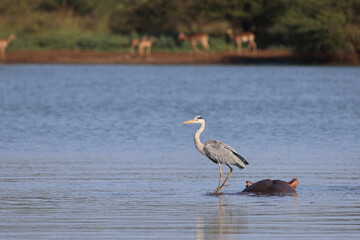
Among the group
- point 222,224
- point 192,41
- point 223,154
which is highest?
point 223,154

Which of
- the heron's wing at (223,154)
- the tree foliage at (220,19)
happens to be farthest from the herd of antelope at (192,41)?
the heron's wing at (223,154)

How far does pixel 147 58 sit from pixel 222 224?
3818 cm

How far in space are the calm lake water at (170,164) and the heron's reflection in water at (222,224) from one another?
0.04ft

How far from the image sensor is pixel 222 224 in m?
8.56

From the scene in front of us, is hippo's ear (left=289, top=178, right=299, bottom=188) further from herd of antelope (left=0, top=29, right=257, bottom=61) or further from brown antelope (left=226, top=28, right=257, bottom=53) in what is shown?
brown antelope (left=226, top=28, right=257, bottom=53)

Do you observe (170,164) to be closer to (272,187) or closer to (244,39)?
(272,187)

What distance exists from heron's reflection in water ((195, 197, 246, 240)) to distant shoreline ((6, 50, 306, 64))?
3607 centimetres

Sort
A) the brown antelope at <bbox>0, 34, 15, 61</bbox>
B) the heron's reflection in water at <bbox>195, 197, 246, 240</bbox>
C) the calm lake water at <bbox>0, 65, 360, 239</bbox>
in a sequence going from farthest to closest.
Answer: the brown antelope at <bbox>0, 34, 15, 61</bbox>
the calm lake water at <bbox>0, 65, 360, 239</bbox>
the heron's reflection in water at <bbox>195, 197, 246, 240</bbox>

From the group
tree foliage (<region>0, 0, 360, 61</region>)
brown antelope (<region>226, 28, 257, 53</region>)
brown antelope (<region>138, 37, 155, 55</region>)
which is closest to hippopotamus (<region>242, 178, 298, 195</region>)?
tree foliage (<region>0, 0, 360, 61</region>)

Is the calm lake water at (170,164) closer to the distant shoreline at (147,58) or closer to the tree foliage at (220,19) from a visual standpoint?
the tree foliage at (220,19)

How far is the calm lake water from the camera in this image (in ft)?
27.7

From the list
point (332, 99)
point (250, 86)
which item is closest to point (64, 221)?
point (332, 99)

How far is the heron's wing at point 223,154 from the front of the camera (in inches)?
430

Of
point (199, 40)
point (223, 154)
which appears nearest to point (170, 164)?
point (223, 154)
